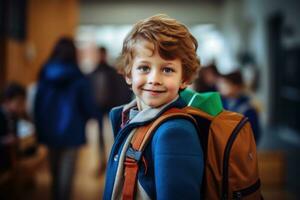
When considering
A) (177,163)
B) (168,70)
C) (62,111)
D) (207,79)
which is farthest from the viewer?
(207,79)

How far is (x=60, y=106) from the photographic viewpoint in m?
3.65

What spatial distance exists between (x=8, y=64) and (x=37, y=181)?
153 centimetres

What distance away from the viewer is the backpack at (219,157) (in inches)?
45.6

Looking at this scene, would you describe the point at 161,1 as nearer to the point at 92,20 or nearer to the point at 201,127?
the point at 92,20

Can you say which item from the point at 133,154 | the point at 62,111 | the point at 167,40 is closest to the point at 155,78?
the point at 167,40

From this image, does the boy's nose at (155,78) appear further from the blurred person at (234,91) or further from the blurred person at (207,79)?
the blurred person at (207,79)

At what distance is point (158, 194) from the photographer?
1.10m

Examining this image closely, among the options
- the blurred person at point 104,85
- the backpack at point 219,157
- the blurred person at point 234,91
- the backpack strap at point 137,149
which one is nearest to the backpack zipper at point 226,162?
the backpack at point 219,157

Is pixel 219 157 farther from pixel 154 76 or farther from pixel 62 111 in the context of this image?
pixel 62 111

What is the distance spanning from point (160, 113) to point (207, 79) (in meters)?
3.05

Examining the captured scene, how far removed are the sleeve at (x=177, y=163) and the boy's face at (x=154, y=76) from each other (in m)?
0.10

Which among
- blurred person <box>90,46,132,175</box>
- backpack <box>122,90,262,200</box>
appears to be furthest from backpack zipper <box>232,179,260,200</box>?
blurred person <box>90,46,132,175</box>

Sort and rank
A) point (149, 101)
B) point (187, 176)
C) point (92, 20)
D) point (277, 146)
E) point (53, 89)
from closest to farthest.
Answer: point (187, 176)
point (149, 101)
point (53, 89)
point (277, 146)
point (92, 20)

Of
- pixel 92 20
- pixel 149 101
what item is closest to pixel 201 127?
pixel 149 101
